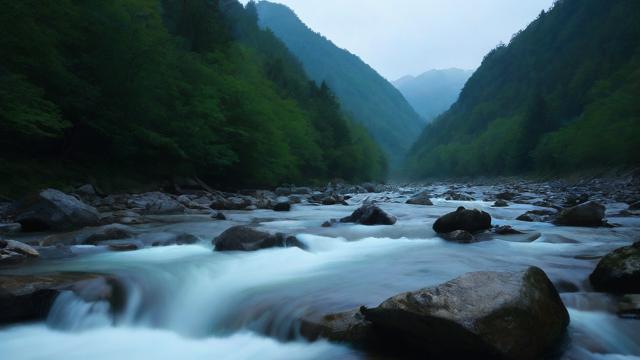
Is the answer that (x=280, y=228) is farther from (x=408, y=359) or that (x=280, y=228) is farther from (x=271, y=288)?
(x=408, y=359)

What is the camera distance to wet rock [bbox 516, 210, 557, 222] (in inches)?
503

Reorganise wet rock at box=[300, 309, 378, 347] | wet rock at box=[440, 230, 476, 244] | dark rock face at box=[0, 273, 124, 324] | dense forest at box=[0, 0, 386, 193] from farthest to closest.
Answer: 1. dense forest at box=[0, 0, 386, 193]
2. wet rock at box=[440, 230, 476, 244]
3. dark rock face at box=[0, 273, 124, 324]
4. wet rock at box=[300, 309, 378, 347]

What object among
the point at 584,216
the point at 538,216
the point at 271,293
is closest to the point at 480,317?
the point at 271,293

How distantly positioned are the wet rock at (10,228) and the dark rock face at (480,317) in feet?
28.6

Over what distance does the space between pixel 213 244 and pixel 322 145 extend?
52.1m

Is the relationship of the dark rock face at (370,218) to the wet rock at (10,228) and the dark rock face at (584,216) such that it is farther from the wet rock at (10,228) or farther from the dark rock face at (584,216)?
the wet rock at (10,228)

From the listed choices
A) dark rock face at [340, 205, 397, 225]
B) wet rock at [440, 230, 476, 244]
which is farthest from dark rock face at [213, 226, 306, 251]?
dark rock face at [340, 205, 397, 225]

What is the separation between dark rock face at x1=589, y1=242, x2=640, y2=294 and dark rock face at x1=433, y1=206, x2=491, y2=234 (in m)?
4.77

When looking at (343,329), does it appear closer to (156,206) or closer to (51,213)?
(51,213)

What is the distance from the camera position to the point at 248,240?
27.5 feet

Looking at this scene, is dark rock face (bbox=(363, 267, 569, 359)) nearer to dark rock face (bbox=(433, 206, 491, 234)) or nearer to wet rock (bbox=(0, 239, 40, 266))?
wet rock (bbox=(0, 239, 40, 266))

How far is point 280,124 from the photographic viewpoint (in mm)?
40406

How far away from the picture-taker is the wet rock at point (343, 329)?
4.25m

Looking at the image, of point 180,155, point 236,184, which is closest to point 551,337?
point 180,155
